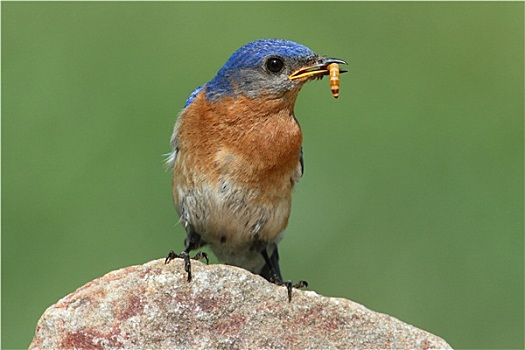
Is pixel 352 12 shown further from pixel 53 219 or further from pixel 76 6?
pixel 53 219

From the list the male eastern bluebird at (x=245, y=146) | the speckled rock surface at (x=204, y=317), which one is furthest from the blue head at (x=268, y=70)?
the speckled rock surface at (x=204, y=317)

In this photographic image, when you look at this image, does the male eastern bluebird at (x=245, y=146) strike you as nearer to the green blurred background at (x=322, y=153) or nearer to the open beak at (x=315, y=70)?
the open beak at (x=315, y=70)

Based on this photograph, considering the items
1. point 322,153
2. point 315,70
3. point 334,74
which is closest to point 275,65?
point 315,70

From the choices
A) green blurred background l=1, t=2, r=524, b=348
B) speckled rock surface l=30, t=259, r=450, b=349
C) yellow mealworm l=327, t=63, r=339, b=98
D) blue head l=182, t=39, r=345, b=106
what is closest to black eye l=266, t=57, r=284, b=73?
blue head l=182, t=39, r=345, b=106

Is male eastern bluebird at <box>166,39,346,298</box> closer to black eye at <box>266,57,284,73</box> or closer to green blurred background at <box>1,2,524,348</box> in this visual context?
black eye at <box>266,57,284,73</box>

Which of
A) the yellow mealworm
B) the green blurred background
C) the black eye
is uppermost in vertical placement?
the black eye

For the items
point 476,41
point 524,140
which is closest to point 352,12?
point 476,41

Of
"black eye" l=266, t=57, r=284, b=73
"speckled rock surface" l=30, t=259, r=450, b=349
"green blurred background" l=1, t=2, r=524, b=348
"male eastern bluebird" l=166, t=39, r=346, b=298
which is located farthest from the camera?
"green blurred background" l=1, t=2, r=524, b=348
